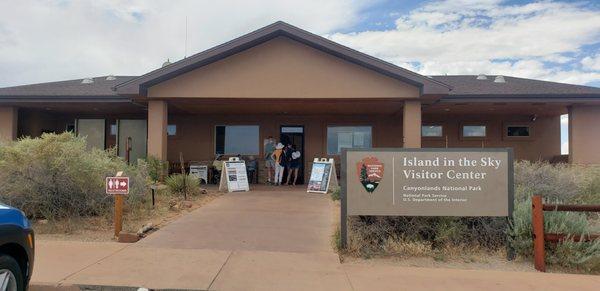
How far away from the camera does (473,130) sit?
18891mm

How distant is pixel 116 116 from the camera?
19.8 meters

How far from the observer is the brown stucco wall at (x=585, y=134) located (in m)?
15.7

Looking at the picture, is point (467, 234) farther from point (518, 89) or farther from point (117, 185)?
point (518, 89)

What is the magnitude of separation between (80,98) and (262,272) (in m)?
12.2

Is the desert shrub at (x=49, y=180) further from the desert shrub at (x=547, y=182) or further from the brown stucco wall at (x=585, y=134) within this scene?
the brown stucco wall at (x=585, y=134)

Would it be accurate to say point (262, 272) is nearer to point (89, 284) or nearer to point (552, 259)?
point (89, 284)

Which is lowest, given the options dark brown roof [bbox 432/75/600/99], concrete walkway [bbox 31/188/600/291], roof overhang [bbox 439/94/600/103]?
concrete walkway [bbox 31/188/600/291]

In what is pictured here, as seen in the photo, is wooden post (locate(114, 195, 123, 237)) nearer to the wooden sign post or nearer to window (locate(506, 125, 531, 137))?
the wooden sign post

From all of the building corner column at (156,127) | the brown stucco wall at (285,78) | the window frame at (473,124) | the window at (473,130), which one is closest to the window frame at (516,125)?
the window frame at (473,124)

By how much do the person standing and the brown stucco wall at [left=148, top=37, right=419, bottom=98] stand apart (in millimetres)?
3956

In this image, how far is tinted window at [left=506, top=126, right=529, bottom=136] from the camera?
18.8m

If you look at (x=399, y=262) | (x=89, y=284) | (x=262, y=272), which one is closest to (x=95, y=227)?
(x=89, y=284)

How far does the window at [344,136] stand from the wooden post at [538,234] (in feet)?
39.7

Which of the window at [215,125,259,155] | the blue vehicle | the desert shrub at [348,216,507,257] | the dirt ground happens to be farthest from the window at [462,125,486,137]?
the blue vehicle
